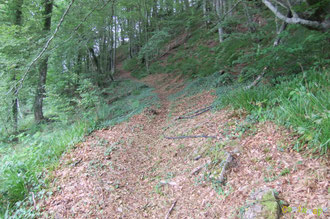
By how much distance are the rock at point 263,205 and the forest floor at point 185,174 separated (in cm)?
11

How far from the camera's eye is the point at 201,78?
34.8 feet

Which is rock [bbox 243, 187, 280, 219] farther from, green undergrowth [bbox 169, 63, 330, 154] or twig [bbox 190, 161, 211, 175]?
twig [bbox 190, 161, 211, 175]

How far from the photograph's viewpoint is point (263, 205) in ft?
6.89

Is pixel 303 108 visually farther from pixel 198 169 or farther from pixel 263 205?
pixel 198 169

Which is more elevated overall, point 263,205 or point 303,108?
point 303,108

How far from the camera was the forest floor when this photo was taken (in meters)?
2.32

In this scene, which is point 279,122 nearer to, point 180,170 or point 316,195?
point 316,195

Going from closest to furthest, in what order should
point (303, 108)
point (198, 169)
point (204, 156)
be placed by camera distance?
point (303, 108) → point (198, 169) → point (204, 156)

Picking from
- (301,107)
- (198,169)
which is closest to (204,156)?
(198,169)

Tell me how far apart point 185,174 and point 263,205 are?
1.50 metres

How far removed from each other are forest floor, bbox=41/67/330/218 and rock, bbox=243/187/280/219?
0.35ft

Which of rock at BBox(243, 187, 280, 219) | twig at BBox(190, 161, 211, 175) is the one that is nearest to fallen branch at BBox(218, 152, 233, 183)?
twig at BBox(190, 161, 211, 175)

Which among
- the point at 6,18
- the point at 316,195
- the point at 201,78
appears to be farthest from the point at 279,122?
the point at 6,18

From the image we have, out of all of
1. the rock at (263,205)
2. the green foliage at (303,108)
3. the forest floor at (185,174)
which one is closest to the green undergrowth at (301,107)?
the green foliage at (303,108)
